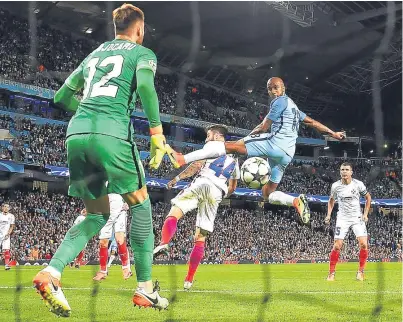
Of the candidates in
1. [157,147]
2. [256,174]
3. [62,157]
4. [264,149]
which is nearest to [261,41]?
[62,157]

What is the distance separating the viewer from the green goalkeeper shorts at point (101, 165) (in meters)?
4.51

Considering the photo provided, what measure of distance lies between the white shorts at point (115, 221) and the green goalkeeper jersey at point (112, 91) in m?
6.02

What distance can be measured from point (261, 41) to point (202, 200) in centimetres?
1706

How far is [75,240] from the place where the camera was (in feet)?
15.2

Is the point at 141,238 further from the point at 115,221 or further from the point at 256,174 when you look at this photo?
the point at 115,221

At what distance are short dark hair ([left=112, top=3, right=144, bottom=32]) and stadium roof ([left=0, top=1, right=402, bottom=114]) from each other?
10397 mm

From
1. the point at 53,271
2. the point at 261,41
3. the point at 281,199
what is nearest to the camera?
the point at 53,271

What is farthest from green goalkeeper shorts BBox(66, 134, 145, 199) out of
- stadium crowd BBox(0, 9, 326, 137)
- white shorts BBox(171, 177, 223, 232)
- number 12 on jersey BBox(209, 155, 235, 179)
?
stadium crowd BBox(0, 9, 326, 137)

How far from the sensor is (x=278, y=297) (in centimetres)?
792

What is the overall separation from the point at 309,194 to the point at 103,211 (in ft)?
87.8

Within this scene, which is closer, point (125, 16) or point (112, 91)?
point (112, 91)

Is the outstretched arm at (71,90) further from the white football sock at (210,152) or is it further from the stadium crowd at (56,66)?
the stadium crowd at (56,66)

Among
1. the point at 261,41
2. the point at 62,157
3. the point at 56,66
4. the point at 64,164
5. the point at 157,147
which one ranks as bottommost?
the point at 157,147

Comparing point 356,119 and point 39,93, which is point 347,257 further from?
point 39,93
